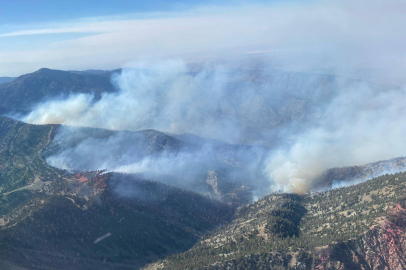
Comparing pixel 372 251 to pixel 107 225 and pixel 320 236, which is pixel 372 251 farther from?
pixel 107 225

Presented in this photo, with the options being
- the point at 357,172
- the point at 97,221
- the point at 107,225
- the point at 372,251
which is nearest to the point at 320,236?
the point at 372,251

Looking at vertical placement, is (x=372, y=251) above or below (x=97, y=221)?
below

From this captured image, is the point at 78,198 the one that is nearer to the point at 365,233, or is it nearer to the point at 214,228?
the point at 214,228

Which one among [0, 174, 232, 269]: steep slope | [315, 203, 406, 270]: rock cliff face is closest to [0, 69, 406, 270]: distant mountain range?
[315, 203, 406, 270]: rock cliff face

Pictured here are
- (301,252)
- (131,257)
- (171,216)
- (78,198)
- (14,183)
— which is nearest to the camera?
(301,252)

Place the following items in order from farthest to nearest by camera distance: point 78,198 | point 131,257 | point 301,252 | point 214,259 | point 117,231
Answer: point 78,198, point 117,231, point 131,257, point 214,259, point 301,252

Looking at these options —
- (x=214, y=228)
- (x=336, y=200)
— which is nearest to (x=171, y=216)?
(x=214, y=228)

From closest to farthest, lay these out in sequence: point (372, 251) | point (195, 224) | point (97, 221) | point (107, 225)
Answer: point (372, 251) < point (97, 221) < point (107, 225) < point (195, 224)

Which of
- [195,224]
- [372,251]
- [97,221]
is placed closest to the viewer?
[372,251]

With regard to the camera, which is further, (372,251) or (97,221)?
(97,221)

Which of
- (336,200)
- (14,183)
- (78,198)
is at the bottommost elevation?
(336,200)
